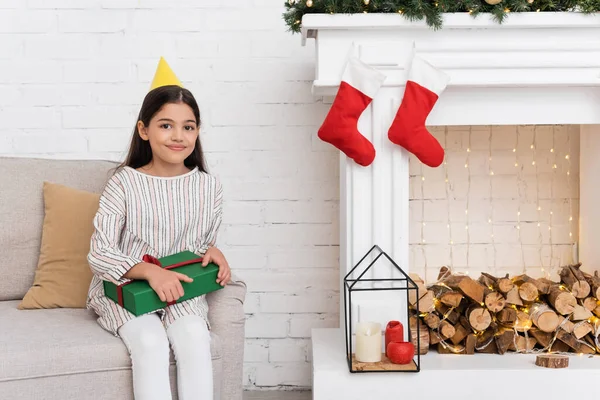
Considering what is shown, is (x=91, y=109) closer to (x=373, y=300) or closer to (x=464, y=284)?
(x=373, y=300)

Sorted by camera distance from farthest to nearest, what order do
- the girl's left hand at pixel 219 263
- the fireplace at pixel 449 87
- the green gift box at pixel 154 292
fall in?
the fireplace at pixel 449 87
the girl's left hand at pixel 219 263
the green gift box at pixel 154 292

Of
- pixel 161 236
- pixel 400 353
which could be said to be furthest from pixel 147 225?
pixel 400 353

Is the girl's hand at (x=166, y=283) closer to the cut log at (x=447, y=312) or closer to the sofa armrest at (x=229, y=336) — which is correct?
the sofa armrest at (x=229, y=336)

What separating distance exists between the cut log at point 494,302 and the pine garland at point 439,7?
86 centimetres

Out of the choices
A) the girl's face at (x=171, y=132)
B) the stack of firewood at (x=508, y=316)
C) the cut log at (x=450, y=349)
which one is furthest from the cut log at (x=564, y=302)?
the girl's face at (x=171, y=132)

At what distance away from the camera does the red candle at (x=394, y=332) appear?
6.96ft

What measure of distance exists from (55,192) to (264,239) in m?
0.82

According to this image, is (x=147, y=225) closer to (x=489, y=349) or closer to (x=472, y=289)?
(x=472, y=289)

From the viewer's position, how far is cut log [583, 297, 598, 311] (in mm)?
2287

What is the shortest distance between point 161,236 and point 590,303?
1382 millimetres

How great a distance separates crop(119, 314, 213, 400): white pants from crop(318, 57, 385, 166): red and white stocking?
2.27ft

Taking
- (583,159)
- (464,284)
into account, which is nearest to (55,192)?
(464,284)

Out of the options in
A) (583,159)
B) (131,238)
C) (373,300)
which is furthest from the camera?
(583,159)

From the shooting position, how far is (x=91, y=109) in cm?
275
